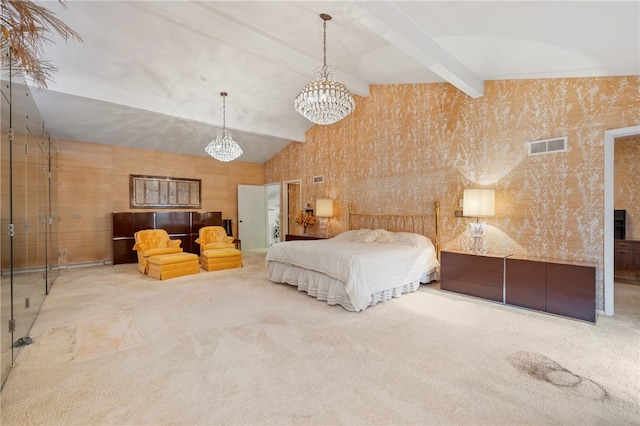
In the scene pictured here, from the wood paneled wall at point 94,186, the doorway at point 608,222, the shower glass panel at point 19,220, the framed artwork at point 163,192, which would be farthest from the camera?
the framed artwork at point 163,192

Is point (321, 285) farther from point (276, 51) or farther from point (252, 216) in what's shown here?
point (252, 216)

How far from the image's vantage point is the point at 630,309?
3.76m

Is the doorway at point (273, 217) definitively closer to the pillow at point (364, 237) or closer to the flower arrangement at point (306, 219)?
the flower arrangement at point (306, 219)

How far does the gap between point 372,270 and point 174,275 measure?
150 inches

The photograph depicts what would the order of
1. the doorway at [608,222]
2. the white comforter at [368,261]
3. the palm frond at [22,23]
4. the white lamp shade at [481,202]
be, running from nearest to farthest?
1. the palm frond at [22,23]
2. the doorway at [608,222]
3. the white comforter at [368,261]
4. the white lamp shade at [481,202]

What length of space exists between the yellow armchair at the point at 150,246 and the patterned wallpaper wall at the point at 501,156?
153 inches

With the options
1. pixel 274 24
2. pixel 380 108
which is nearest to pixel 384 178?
pixel 380 108

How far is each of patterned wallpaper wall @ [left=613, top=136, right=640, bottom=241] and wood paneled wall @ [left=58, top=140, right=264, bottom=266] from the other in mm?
9747

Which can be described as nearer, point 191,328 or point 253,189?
point 191,328

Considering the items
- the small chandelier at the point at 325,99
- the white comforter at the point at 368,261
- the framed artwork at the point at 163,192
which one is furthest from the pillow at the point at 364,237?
the framed artwork at the point at 163,192

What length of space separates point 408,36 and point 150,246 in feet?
19.8

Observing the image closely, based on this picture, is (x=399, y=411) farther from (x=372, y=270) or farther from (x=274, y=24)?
(x=274, y=24)

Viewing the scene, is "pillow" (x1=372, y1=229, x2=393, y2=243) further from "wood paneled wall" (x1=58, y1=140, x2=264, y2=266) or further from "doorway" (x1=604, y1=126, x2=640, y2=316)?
"wood paneled wall" (x1=58, y1=140, x2=264, y2=266)

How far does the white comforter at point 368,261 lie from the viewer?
150 inches
